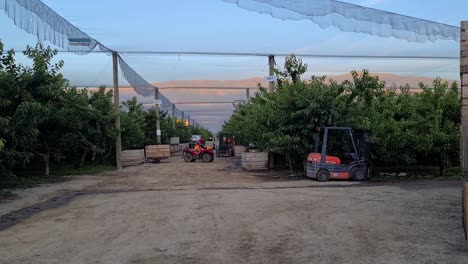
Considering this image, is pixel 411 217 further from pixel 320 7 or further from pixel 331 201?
pixel 320 7

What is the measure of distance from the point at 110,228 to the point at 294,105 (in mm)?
12973

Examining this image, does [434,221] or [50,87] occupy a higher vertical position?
[50,87]

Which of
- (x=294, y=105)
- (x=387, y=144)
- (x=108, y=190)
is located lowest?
(x=108, y=190)

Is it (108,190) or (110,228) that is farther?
(108,190)

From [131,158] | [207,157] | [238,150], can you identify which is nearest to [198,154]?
[207,157]

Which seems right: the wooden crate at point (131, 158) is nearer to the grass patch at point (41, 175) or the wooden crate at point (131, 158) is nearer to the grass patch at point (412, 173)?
the grass patch at point (41, 175)

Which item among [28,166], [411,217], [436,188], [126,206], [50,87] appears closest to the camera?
[411,217]

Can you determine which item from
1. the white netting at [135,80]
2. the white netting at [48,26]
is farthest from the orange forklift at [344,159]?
the white netting at [135,80]

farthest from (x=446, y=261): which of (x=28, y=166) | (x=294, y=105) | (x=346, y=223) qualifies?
(x=28, y=166)

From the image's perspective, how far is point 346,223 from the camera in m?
9.09

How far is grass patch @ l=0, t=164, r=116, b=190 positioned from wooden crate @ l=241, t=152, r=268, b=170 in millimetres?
7782

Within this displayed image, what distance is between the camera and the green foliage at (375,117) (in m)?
18.6

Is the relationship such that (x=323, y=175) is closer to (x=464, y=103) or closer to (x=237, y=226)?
(x=237, y=226)

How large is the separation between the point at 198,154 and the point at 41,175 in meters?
15.5
